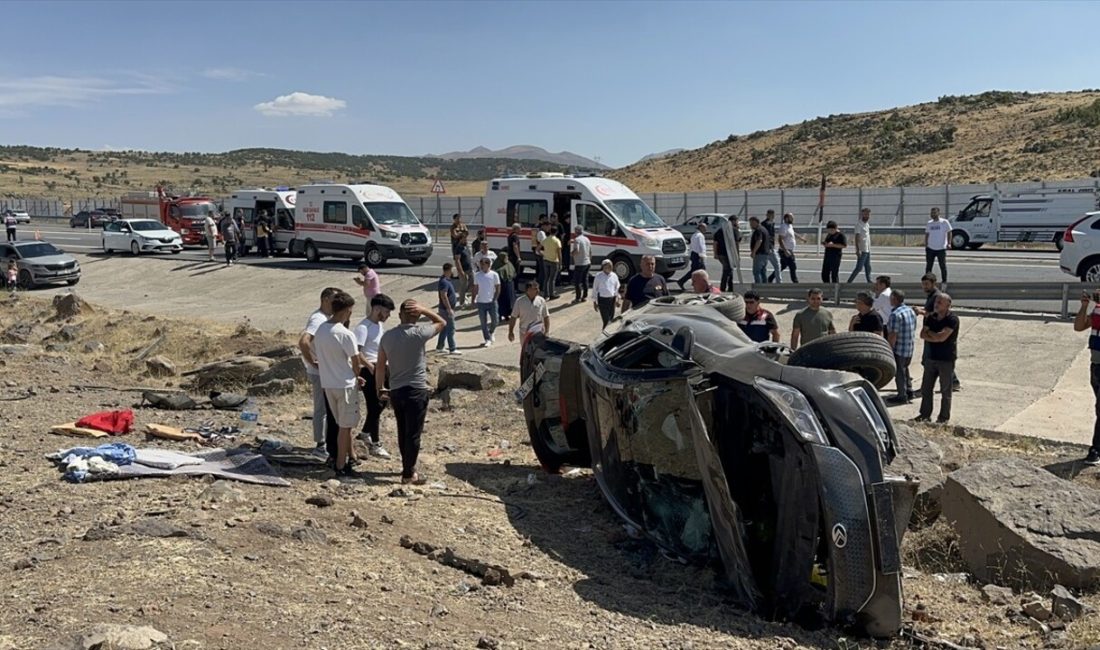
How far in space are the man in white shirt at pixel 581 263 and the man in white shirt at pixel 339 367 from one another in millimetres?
11786

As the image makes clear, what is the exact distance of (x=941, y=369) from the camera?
434 inches

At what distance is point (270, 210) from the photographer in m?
34.0

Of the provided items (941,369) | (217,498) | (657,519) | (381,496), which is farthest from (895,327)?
(217,498)

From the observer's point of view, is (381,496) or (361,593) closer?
(361,593)

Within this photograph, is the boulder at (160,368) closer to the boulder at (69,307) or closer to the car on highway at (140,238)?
the boulder at (69,307)

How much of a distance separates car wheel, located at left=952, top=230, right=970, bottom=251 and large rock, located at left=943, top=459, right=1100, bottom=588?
25.9 m

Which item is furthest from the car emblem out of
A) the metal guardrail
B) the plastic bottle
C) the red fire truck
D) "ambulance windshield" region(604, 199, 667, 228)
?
the red fire truck

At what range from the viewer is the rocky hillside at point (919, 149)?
55562 millimetres

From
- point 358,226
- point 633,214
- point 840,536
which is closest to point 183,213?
point 358,226

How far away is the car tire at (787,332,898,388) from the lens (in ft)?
21.8

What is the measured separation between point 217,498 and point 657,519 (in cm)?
322

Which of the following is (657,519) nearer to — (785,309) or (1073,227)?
(785,309)

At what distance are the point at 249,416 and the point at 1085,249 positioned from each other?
15061 mm

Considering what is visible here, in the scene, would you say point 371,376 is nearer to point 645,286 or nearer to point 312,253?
point 645,286
